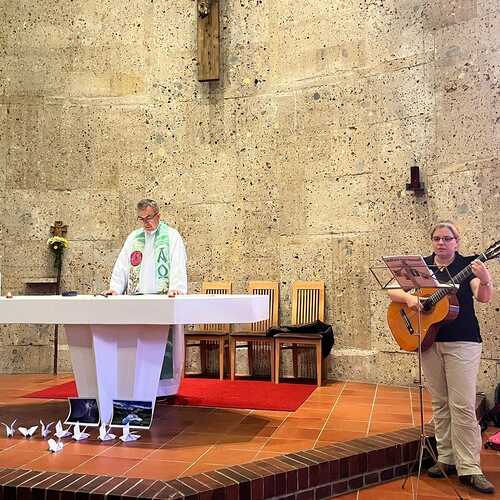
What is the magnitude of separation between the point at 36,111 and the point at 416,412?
5.25 m

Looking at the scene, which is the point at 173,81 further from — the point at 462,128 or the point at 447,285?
the point at 447,285

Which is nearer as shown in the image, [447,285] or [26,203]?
[447,285]

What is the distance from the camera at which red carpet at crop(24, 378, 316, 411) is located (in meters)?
4.48

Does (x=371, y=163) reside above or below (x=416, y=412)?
above

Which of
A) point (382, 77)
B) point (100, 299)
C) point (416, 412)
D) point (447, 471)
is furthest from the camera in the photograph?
point (382, 77)

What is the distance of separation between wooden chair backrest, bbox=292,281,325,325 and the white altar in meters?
2.10

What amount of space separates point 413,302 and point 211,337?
3021 millimetres

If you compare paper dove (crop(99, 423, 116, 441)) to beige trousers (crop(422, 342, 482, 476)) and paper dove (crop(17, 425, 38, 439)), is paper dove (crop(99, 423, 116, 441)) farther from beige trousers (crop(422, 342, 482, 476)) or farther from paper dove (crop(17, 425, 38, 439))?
beige trousers (crop(422, 342, 482, 476))

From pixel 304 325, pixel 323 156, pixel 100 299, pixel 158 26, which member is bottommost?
pixel 304 325

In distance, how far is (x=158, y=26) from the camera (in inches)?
260

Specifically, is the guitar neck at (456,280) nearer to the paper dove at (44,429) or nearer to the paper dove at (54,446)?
the paper dove at (54,446)

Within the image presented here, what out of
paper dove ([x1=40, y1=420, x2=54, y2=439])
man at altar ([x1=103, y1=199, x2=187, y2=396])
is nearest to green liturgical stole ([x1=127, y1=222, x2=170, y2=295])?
man at altar ([x1=103, y1=199, x2=187, y2=396])

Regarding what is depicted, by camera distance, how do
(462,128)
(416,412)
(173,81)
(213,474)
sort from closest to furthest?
1. (213,474)
2. (416,412)
3. (462,128)
4. (173,81)

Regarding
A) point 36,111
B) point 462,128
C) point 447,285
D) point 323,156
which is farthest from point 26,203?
point 447,285
